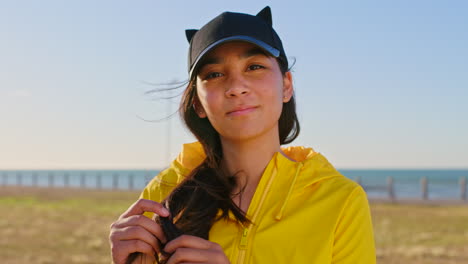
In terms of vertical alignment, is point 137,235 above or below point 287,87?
below

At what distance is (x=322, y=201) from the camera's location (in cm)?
205

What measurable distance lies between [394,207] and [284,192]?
17943 millimetres

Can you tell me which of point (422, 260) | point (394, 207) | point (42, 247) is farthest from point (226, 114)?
point (394, 207)

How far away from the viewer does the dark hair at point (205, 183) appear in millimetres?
2170

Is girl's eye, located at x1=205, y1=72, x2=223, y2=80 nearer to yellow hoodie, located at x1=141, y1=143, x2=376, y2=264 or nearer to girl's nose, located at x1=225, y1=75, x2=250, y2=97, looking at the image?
girl's nose, located at x1=225, y1=75, x2=250, y2=97

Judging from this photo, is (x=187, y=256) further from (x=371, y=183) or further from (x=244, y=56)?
(x=371, y=183)

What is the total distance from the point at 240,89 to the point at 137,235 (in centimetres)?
65

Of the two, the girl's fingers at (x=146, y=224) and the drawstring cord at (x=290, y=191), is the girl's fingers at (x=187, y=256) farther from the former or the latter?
the drawstring cord at (x=290, y=191)

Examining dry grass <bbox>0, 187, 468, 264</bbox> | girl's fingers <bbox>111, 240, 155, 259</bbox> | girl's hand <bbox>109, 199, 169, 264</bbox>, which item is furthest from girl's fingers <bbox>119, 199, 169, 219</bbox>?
dry grass <bbox>0, 187, 468, 264</bbox>

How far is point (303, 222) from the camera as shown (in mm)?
Answer: 2037

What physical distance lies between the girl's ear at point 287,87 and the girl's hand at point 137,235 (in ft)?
2.59

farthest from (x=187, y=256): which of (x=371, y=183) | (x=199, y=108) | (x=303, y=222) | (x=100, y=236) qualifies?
(x=371, y=183)

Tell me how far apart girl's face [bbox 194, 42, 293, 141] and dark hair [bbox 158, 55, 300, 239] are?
0.14 meters

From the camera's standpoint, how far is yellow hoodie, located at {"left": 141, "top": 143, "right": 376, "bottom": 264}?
6.50 feet
